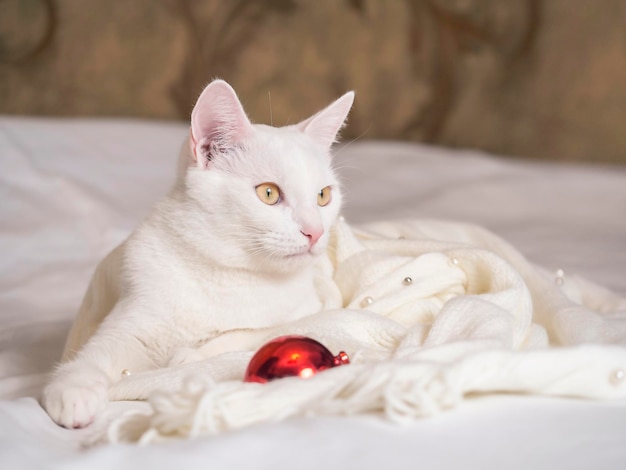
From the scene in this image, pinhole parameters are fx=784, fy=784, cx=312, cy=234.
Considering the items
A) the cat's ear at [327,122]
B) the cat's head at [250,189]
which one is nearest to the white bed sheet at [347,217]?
the cat's head at [250,189]

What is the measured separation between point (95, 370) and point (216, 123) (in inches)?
15.3

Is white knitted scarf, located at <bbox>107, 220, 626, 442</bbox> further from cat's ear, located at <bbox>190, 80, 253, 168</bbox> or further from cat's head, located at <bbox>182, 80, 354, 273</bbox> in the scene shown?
cat's ear, located at <bbox>190, 80, 253, 168</bbox>

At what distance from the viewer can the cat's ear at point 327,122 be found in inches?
49.1

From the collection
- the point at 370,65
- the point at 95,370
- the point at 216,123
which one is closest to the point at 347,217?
the point at 370,65

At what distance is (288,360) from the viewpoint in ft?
2.99

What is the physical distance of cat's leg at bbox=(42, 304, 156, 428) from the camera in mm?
926

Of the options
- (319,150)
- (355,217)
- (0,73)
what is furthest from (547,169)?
(0,73)

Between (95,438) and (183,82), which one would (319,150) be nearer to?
(95,438)

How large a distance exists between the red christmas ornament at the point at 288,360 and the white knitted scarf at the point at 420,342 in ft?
0.10

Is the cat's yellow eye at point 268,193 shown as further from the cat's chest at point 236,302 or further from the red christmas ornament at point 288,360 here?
the red christmas ornament at point 288,360

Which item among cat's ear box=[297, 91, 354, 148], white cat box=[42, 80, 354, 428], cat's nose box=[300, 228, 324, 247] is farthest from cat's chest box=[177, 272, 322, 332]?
cat's ear box=[297, 91, 354, 148]

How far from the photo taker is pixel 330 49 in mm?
2889

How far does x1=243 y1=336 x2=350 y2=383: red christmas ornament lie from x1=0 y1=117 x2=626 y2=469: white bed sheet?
0.10m

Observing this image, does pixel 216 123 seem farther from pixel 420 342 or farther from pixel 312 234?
pixel 420 342
